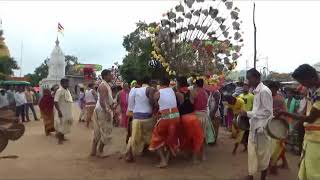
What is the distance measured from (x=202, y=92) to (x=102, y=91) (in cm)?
205

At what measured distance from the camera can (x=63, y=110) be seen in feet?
46.2

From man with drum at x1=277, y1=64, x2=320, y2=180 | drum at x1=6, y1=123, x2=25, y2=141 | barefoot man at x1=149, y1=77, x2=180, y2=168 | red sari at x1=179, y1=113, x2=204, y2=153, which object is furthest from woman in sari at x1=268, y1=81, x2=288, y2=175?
drum at x1=6, y1=123, x2=25, y2=141

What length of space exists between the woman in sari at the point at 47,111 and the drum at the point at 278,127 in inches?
383

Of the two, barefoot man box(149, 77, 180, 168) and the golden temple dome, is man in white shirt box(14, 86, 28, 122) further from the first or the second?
barefoot man box(149, 77, 180, 168)

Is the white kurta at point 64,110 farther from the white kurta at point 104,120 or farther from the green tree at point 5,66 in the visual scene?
the white kurta at point 104,120

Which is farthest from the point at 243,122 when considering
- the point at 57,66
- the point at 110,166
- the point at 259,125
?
the point at 57,66

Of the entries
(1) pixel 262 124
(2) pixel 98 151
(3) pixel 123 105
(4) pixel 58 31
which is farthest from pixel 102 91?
(4) pixel 58 31

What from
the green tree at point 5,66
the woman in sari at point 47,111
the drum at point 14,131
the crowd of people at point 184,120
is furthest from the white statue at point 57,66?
the drum at point 14,131

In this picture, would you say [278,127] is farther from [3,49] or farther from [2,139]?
[3,49]

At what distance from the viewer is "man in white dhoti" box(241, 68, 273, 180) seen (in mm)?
8102

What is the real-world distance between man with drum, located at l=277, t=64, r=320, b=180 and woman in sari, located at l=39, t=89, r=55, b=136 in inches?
413

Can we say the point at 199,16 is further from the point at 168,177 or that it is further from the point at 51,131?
the point at 51,131

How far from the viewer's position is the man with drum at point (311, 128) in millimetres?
5590

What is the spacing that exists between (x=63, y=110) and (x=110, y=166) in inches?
183
